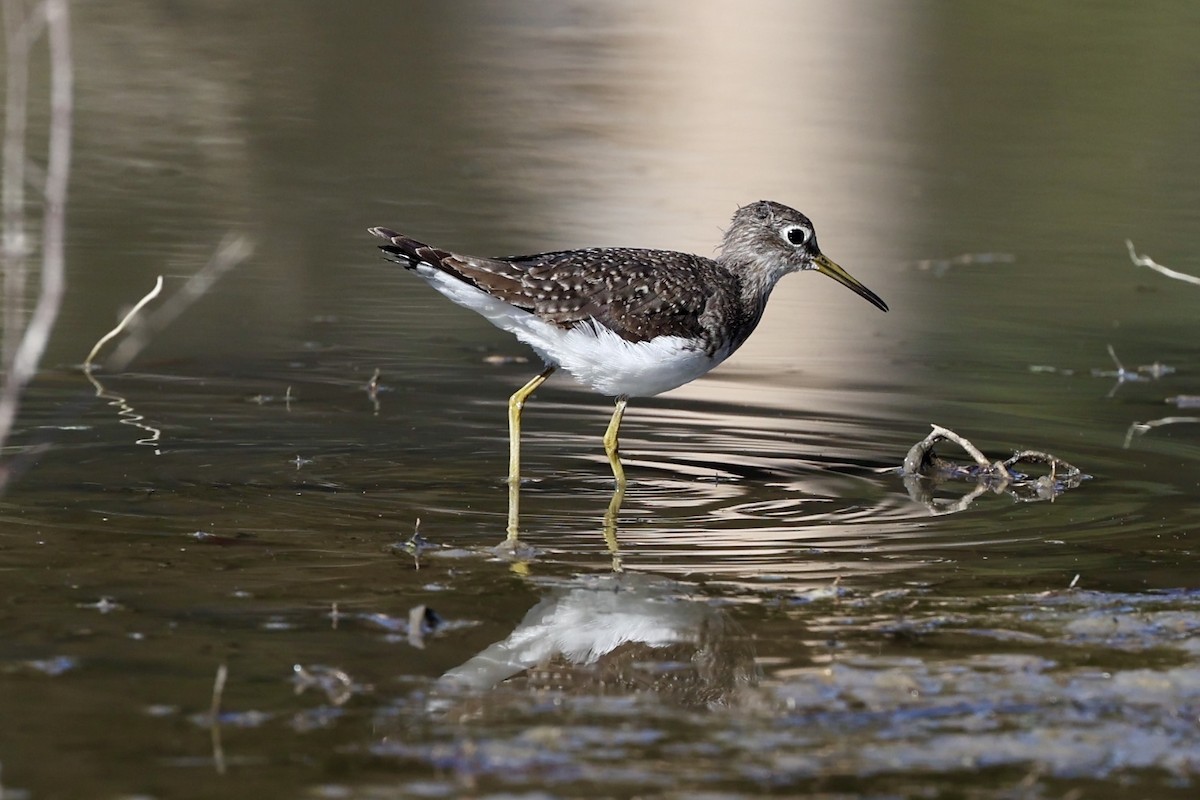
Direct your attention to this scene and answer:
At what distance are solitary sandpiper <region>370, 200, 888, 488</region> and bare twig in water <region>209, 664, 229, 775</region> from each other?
3216mm

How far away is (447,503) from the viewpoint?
7.26m

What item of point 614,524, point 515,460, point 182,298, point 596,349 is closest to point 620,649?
point 614,524

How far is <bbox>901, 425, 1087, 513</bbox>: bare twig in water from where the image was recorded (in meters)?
7.79

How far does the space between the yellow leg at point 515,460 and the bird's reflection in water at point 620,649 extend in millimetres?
789

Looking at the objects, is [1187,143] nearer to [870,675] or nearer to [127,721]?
[870,675]

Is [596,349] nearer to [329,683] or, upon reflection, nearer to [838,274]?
[838,274]

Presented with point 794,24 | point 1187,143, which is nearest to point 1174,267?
point 1187,143

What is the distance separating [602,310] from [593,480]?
79 cm

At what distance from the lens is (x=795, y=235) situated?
9055mm

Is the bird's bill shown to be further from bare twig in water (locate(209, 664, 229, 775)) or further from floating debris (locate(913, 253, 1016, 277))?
bare twig in water (locate(209, 664, 229, 775))

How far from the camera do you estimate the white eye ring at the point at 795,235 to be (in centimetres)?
904

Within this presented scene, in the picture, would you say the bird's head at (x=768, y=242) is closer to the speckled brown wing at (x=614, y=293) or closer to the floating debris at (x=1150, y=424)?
the speckled brown wing at (x=614, y=293)

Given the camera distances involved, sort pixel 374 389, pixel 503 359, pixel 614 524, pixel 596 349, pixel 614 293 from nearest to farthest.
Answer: pixel 614 524
pixel 596 349
pixel 614 293
pixel 374 389
pixel 503 359

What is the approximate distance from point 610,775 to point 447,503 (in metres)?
3.19
